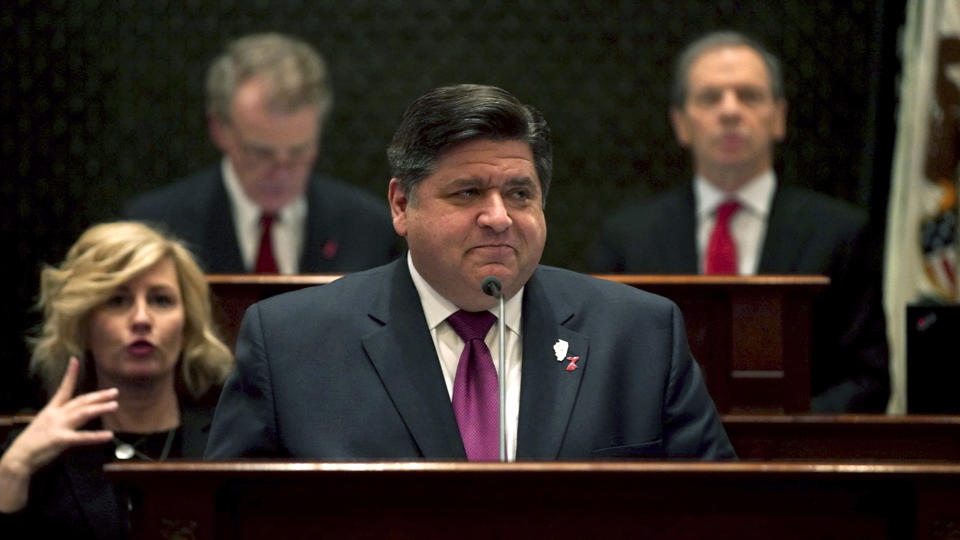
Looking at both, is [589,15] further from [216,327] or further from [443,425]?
[443,425]

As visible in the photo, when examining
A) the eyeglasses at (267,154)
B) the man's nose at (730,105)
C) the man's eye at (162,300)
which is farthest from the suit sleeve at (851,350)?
the eyeglasses at (267,154)

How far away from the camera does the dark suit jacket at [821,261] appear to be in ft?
8.77

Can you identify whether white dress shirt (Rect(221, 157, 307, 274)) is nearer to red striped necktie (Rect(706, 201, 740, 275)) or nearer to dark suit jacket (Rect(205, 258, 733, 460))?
red striped necktie (Rect(706, 201, 740, 275))

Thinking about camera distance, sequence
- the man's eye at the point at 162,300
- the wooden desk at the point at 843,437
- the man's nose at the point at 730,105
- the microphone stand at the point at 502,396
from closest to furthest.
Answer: the microphone stand at the point at 502,396 < the wooden desk at the point at 843,437 < the man's eye at the point at 162,300 < the man's nose at the point at 730,105

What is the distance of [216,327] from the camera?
243 cm

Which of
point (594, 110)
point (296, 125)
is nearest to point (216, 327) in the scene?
point (296, 125)

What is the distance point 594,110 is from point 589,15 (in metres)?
0.27

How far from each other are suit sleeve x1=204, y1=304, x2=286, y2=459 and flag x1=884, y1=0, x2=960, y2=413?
202cm

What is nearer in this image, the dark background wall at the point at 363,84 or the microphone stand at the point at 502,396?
the microphone stand at the point at 502,396

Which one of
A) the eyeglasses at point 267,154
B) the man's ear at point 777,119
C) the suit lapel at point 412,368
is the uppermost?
the man's ear at point 777,119

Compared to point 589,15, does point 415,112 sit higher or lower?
lower

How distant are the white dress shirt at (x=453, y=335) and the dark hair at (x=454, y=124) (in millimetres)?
136

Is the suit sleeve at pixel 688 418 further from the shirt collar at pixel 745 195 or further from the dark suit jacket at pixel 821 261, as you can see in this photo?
the shirt collar at pixel 745 195

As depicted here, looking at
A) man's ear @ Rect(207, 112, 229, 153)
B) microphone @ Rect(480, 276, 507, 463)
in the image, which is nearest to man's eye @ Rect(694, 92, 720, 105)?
man's ear @ Rect(207, 112, 229, 153)
